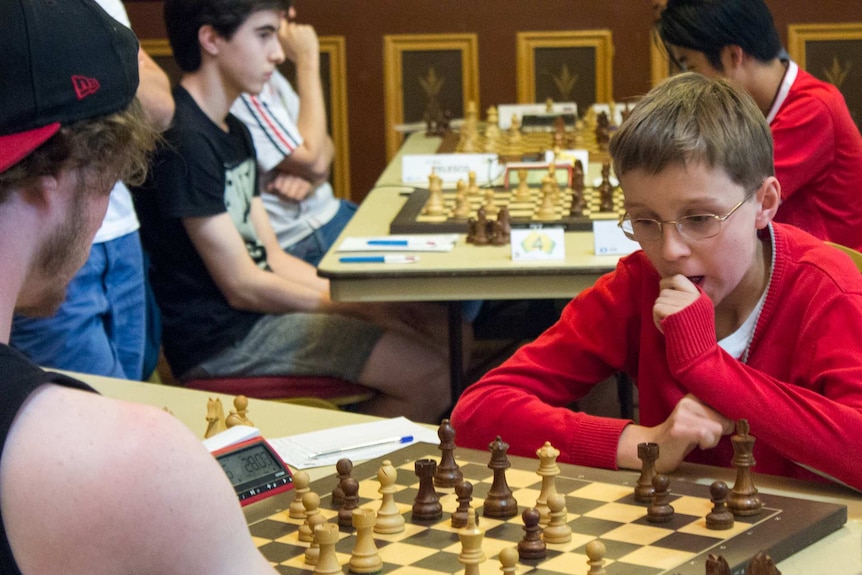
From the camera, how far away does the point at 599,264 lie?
118 inches

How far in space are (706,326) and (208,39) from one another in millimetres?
2301

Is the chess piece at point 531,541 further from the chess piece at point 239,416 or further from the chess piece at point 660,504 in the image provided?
the chess piece at point 239,416

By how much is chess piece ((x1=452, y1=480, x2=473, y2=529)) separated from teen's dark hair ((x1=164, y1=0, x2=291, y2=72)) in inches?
95.6

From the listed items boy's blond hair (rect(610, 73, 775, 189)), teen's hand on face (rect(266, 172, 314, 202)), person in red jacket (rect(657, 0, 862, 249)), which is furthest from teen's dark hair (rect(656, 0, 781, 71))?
teen's hand on face (rect(266, 172, 314, 202))

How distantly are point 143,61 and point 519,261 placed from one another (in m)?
1.31

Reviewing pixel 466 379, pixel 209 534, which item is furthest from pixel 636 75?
pixel 209 534

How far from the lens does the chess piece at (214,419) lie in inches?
76.7

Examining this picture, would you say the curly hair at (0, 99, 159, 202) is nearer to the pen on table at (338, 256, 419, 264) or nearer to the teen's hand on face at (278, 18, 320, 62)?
the pen on table at (338, 256, 419, 264)

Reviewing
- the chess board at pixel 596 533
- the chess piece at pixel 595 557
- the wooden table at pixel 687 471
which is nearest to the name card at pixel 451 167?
the wooden table at pixel 687 471

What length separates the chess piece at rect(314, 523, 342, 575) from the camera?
1.31 m

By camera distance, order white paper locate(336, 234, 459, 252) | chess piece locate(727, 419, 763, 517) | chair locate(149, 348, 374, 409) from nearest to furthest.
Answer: chess piece locate(727, 419, 763, 517)
white paper locate(336, 234, 459, 252)
chair locate(149, 348, 374, 409)

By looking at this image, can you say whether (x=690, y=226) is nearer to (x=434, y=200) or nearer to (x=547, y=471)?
(x=547, y=471)

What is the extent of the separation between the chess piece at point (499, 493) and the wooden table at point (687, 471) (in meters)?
0.30

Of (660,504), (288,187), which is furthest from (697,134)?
(288,187)
